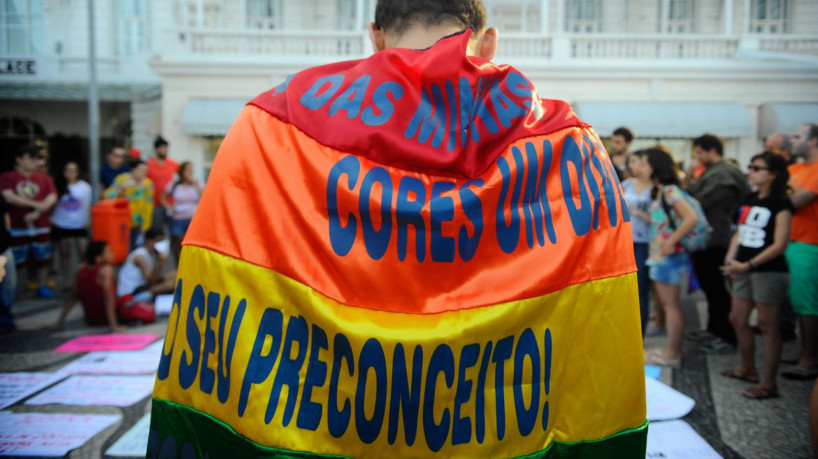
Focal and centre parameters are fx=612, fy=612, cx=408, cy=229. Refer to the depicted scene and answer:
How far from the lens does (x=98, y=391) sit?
406 centimetres

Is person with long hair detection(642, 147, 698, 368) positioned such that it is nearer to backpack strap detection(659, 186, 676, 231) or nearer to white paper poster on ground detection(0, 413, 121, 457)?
backpack strap detection(659, 186, 676, 231)

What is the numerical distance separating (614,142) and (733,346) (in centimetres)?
226

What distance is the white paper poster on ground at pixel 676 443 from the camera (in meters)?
3.13

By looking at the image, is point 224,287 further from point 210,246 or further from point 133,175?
point 133,175

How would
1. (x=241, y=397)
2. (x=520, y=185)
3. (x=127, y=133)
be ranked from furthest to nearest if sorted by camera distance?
(x=127, y=133) → (x=520, y=185) → (x=241, y=397)

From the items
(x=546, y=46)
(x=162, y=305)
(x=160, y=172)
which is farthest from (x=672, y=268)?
(x=546, y=46)

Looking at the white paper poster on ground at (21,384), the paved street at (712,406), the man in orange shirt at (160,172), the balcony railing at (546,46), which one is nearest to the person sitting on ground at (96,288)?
the paved street at (712,406)

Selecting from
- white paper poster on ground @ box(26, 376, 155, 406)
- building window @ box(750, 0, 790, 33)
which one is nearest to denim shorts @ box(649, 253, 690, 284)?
white paper poster on ground @ box(26, 376, 155, 406)

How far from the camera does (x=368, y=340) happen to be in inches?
56.6

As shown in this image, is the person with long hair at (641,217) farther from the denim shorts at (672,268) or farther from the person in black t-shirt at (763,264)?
the person in black t-shirt at (763,264)

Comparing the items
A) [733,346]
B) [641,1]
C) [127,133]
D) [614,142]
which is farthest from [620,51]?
[127,133]

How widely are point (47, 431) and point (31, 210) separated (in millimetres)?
5104

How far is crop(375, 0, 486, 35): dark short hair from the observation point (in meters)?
1.65

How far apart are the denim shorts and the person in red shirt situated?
6961 mm
